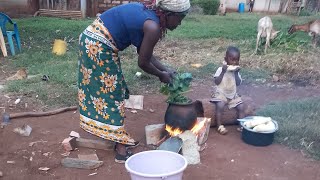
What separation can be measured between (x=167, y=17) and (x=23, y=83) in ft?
12.1

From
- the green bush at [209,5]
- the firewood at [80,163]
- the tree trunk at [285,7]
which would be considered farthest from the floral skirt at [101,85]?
the tree trunk at [285,7]

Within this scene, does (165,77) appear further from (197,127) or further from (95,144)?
(95,144)

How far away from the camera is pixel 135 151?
397 cm

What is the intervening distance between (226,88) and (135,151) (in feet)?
4.53

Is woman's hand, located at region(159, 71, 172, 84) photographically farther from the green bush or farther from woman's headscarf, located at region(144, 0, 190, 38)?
the green bush

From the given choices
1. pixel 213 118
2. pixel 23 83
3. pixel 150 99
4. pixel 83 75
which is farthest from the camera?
pixel 23 83

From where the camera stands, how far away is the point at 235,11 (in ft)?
63.7

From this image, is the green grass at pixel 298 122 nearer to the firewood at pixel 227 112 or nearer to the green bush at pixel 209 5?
the firewood at pixel 227 112

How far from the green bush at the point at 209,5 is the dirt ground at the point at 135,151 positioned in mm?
12992

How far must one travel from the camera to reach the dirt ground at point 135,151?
3.50 m

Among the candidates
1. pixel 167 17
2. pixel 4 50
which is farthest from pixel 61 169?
pixel 4 50

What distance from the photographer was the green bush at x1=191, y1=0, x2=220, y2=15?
1703 cm

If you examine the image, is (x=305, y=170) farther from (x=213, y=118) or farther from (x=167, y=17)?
(x=167, y=17)

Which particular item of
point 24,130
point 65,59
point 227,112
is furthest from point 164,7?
point 65,59
